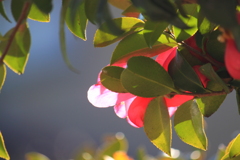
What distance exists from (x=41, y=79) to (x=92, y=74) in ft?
2.08

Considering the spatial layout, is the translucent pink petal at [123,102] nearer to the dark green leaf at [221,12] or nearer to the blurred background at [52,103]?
the dark green leaf at [221,12]

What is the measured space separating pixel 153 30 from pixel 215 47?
3.0 inches

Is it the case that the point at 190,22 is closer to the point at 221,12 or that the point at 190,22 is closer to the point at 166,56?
the point at 166,56

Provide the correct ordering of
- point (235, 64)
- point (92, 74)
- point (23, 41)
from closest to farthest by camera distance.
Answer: point (235, 64) < point (23, 41) < point (92, 74)

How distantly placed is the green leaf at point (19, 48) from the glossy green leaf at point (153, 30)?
126 millimetres

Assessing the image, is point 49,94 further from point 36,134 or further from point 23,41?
point 23,41

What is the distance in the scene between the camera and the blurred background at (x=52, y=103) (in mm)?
3801

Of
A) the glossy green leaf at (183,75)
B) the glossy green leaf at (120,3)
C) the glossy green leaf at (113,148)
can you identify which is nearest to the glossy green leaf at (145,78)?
the glossy green leaf at (183,75)

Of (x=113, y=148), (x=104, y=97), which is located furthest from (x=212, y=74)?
(x=113, y=148)

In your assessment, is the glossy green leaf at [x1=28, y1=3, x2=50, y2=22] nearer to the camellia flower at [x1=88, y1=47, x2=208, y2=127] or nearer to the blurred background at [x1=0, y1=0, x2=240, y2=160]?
the camellia flower at [x1=88, y1=47, x2=208, y2=127]

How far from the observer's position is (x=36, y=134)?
3.95m

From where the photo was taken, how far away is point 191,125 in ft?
1.47

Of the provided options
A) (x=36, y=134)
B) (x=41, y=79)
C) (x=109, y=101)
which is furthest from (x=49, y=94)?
(x=109, y=101)

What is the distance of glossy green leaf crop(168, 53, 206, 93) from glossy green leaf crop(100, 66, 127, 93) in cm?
6
